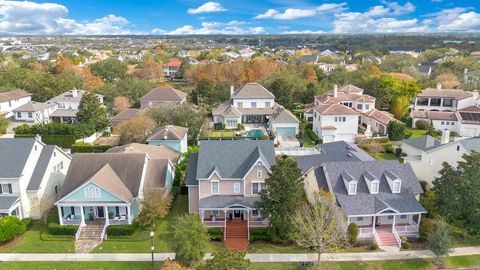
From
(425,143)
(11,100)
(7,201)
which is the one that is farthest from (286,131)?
(11,100)

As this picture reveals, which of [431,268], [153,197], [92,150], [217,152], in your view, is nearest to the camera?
[431,268]

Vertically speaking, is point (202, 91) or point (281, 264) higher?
point (202, 91)

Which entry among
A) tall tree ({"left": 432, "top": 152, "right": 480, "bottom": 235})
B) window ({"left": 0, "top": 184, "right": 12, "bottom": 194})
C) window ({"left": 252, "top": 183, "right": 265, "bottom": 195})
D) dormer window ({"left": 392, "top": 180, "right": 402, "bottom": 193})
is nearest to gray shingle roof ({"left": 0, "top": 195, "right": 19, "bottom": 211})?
window ({"left": 0, "top": 184, "right": 12, "bottom": 194})

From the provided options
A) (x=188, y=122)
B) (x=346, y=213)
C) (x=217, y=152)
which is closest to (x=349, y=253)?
(x=346, y=213)

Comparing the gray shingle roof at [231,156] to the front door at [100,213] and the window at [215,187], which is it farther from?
the front door at [100,213]

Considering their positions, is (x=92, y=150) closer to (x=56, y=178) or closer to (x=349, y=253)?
(x=56, y=178)

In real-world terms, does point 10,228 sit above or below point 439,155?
below

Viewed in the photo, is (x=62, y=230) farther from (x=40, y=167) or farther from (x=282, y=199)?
(x=282, y=199)

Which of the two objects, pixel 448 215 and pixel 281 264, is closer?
pixel 281 264
